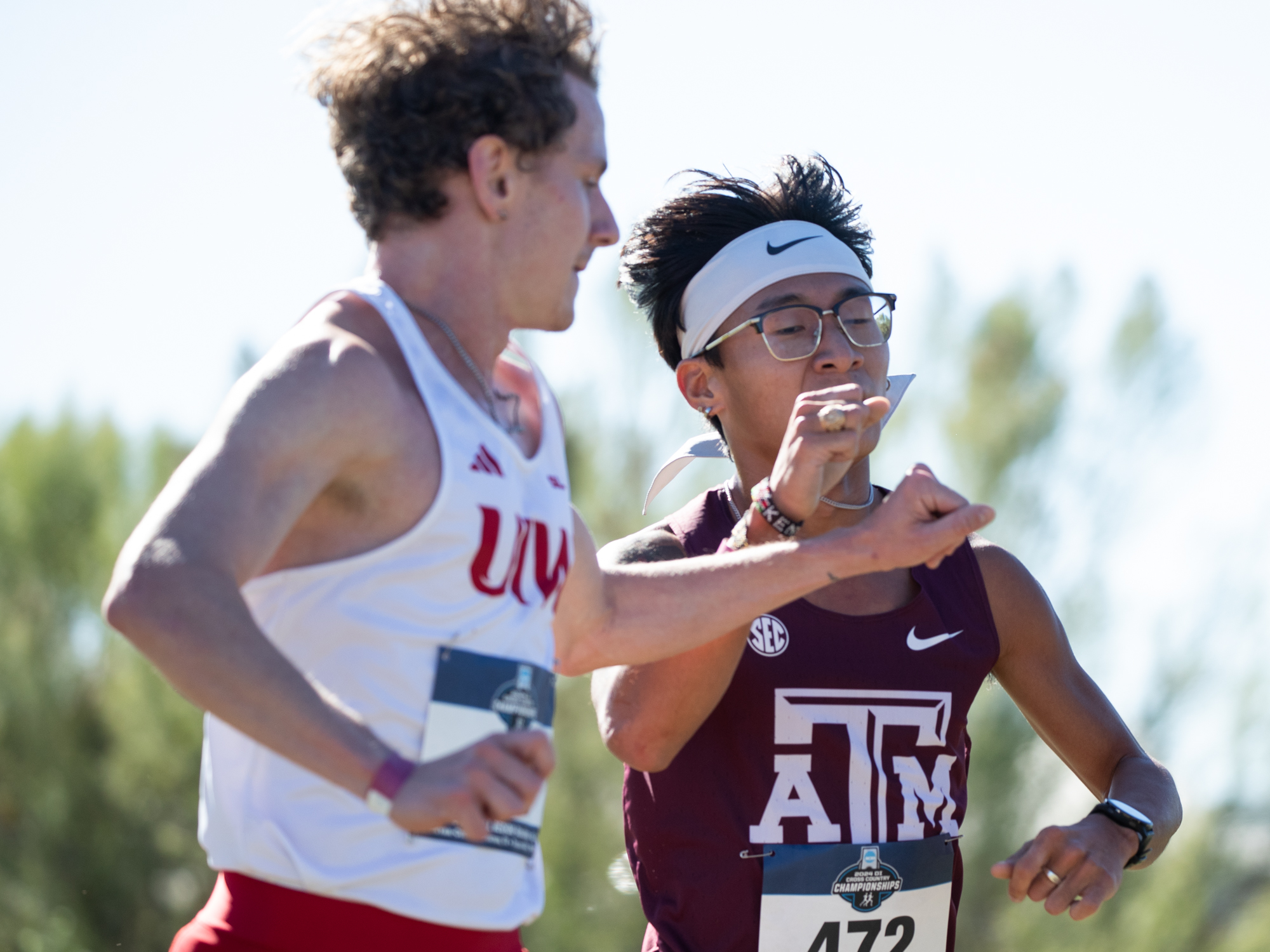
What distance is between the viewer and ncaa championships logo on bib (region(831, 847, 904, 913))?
109 inches

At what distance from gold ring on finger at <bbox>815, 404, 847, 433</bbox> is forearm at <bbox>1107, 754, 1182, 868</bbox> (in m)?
1.21

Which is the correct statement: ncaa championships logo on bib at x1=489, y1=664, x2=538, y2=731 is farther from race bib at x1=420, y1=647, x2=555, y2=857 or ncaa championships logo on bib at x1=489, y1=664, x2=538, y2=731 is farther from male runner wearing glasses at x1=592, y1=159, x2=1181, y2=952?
male runner wearing glasses at x1=592, y1=159, x2=1181, y2=952

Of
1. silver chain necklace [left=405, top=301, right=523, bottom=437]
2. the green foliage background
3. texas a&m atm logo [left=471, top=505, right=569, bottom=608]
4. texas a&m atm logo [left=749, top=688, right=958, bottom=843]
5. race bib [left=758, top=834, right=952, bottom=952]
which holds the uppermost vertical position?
silver chain necklace [left=405, top=301, right=523, bottom=437]

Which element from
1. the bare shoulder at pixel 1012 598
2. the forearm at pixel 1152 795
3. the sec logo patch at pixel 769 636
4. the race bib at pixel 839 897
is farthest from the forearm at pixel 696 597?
the forearm at pixel 1152 795

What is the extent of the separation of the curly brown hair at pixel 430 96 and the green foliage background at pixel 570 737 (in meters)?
13.2

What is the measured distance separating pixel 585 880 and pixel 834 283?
14074mm

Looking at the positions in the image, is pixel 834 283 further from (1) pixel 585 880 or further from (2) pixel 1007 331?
(2) pixel 1007 331

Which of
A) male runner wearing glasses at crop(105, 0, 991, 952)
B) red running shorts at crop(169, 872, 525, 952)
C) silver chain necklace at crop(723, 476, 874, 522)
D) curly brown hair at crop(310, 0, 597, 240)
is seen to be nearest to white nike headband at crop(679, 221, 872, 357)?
silver chain necklace at crop(723, 476, 874, 522)

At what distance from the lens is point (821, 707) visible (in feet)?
9.27

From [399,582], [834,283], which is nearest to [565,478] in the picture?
[399,582]

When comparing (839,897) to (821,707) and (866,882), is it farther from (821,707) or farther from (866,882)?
(821,707)

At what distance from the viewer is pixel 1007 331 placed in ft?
60.1

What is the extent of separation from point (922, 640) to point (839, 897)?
585 mm

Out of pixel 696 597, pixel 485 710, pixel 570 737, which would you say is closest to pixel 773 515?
pixel 696 597
